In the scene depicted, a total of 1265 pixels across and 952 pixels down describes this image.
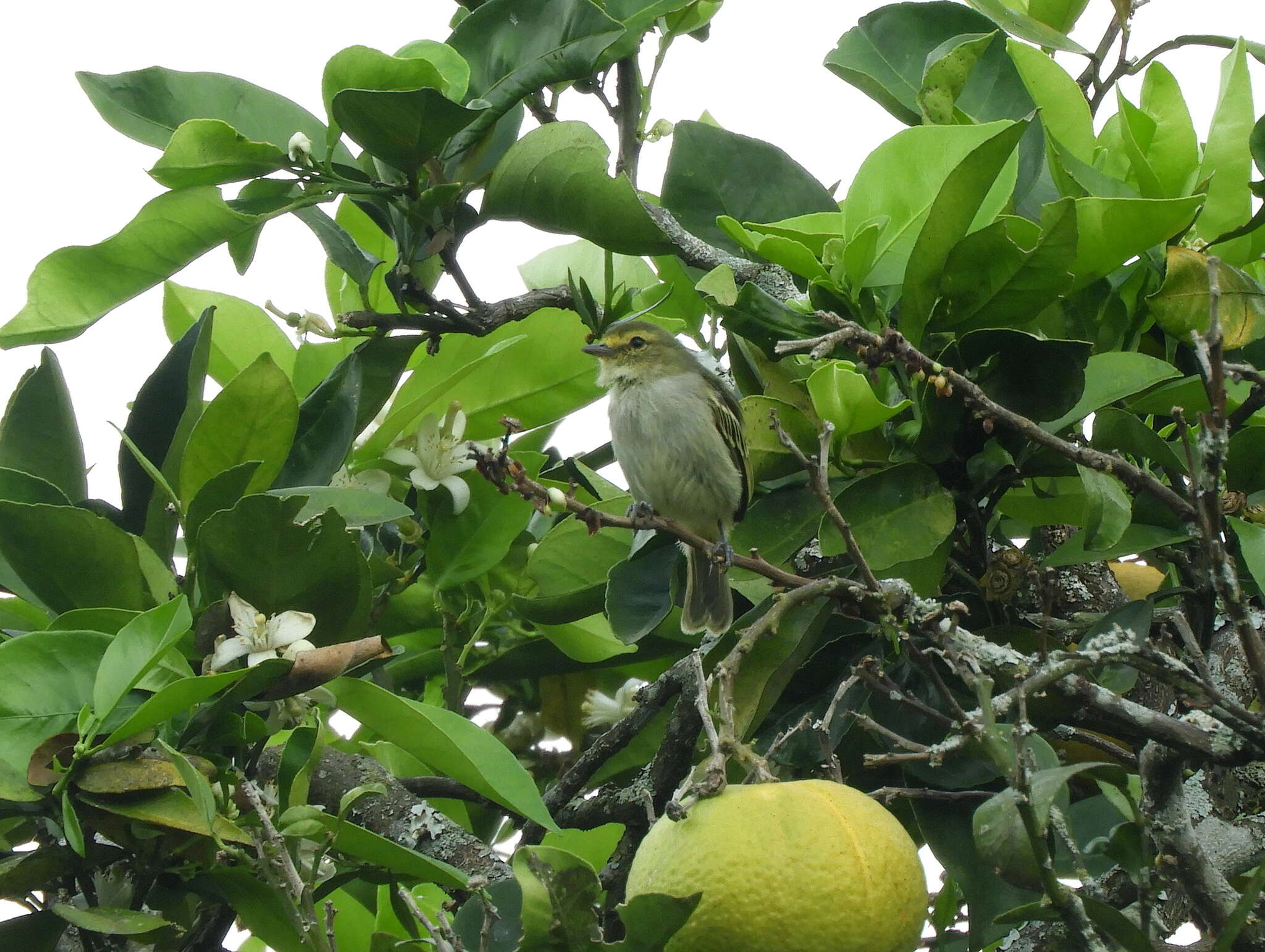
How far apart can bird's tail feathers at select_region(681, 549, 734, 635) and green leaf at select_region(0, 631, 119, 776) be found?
2.81 ft

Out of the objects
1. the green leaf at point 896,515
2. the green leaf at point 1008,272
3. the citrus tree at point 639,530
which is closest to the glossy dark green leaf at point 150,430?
the citrus tree at point 639,530

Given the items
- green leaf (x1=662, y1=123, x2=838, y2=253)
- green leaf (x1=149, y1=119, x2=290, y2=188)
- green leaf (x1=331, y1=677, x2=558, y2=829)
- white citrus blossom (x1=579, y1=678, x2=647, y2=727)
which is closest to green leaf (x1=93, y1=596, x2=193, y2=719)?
green leaf (x1=331, y1=677, x2=558, y2=829)

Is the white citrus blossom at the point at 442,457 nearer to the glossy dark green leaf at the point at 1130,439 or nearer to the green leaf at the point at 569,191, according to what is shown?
the green leaf at the point at 569,191

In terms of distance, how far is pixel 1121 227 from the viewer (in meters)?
1.68

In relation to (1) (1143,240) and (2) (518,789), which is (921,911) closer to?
(2) (518,789)

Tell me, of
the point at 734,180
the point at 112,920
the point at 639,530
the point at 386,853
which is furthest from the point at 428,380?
the point at 112,920

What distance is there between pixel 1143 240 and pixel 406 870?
1.24m

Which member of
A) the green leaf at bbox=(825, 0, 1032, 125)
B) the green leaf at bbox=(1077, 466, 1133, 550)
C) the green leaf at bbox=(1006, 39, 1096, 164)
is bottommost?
the green leaf at bbox=(1077, 466, 1133, 550)

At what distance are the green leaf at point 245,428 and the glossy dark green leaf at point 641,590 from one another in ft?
1.67

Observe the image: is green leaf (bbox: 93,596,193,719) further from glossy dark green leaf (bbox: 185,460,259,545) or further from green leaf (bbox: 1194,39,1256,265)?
green leaf (bbox: 1194,39,1256,265)

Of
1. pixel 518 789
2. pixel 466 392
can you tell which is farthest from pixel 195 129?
pixel 518 789

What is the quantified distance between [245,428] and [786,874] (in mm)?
956

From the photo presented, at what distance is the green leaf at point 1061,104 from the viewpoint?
75.9 inches

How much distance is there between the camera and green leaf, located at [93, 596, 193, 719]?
1.36m
